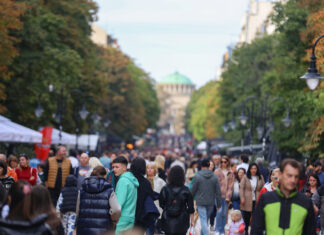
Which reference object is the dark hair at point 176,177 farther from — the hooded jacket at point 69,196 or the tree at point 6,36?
the tree at point 6,36

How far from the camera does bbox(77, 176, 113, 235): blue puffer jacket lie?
30.8 feet

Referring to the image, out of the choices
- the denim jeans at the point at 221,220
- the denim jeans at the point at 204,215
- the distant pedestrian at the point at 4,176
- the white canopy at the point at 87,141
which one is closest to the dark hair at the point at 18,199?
the distant pedestrian at the point at 4,176

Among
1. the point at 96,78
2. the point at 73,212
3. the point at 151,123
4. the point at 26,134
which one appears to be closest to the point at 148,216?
the point at 73,212

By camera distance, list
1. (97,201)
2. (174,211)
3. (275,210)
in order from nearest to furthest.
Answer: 1. (275,210)
2. (97,201)
3. (174,211)

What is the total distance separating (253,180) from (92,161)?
10.4ft

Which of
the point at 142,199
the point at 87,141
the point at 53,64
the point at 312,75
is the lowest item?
the point at 142,199

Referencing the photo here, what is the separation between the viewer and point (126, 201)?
399 inches

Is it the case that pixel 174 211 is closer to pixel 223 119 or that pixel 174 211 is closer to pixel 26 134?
pixel 26 134

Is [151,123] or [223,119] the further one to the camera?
[151,123]

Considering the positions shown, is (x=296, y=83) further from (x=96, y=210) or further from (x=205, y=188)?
(x=96, y=210)

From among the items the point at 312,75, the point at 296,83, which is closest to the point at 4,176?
the point at 312,75

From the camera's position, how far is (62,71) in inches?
1594

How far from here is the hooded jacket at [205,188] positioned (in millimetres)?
14070

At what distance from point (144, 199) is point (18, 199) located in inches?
195
